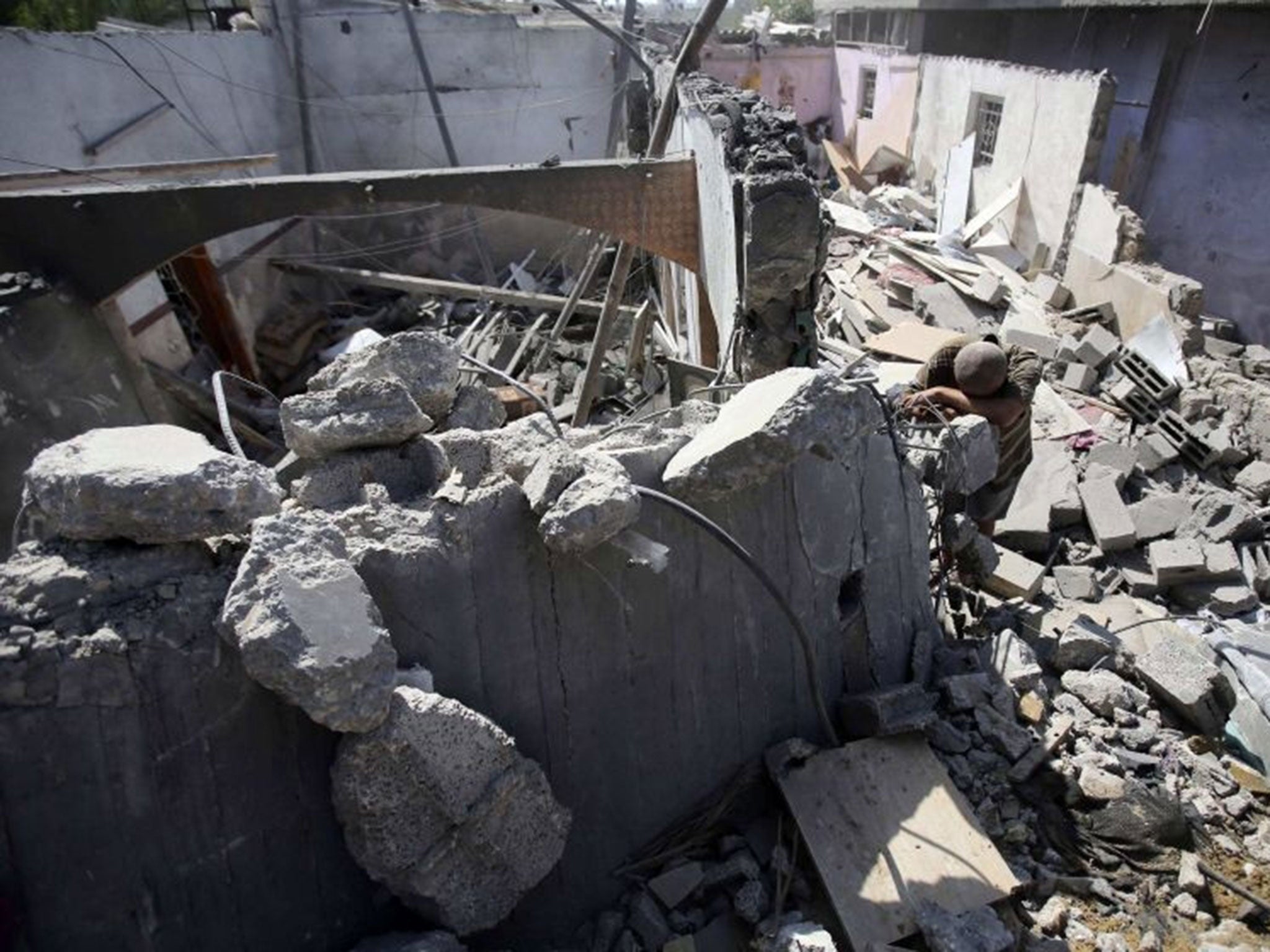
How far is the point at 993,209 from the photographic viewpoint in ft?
39.2

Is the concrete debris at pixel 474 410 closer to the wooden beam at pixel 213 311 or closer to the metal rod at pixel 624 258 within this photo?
the metal rod at pixel 624 258

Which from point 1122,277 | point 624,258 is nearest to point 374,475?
point 624,258

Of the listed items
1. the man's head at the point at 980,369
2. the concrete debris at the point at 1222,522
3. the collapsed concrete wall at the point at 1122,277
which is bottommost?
the concrete debris at the point at 1222,522

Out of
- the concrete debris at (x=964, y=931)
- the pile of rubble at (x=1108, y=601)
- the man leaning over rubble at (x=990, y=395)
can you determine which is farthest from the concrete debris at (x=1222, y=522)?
the concrete debris at (x=964, y=931)

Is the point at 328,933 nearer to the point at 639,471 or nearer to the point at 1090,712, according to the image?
the point at 639,471

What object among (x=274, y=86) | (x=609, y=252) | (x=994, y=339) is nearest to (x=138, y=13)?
(x=274, y=86)

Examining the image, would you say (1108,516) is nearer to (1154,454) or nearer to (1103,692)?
(1154,454)

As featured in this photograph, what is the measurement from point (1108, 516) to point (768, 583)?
170 inches

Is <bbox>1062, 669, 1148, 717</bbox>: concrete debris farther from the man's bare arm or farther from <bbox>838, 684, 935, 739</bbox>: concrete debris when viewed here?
the man's bare arm

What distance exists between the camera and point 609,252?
453 inches

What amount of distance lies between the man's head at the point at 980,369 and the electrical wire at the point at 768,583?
7.33 feet

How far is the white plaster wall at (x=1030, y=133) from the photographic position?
10344 mm

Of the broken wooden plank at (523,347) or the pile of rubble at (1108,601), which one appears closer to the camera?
the pile of rubble at (1108,601)

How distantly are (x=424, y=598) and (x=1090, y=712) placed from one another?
349 cm
